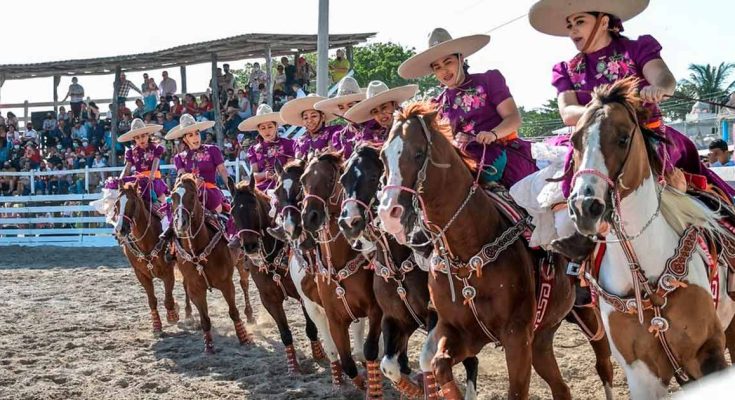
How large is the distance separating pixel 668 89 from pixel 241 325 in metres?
6.46

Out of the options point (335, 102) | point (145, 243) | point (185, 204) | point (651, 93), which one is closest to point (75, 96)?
point (145, 243)

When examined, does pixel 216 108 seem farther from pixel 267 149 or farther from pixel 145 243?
pixel 267 149

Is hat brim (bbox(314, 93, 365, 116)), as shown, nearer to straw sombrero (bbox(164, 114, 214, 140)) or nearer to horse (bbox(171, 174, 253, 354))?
horse (bbox(171, 174, 253, 354))

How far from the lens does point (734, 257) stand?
4391mm

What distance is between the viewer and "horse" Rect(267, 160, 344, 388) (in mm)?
6637

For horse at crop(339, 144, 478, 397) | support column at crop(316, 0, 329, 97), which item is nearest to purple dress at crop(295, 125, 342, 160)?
horse at crop(339, 144, 478, 397)

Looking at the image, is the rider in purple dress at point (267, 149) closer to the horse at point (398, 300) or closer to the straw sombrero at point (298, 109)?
the straw sombrero at point (298, 109)

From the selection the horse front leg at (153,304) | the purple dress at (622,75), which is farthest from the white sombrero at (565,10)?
the horse front leg at (153,304)

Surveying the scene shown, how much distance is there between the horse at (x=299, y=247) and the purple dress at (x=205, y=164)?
2757 mm

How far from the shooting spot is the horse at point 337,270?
6.13 meters

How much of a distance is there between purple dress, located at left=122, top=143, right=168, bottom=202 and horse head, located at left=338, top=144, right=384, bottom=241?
22.1ft

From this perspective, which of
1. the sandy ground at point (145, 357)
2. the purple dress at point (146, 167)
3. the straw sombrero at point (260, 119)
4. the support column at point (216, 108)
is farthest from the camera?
the support column at point (216, 108)

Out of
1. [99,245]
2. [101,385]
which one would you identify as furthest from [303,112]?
[99,245]

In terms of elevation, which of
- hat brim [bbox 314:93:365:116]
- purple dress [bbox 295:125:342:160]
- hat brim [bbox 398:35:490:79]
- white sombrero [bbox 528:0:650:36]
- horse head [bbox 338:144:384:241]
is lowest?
horse head [bbox 338:144:384:241]
